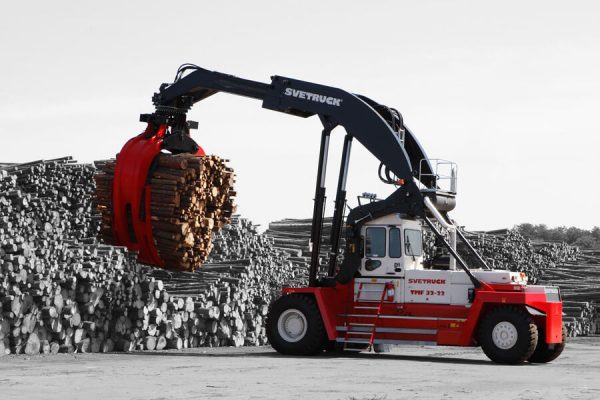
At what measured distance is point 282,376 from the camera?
1369 centimetres

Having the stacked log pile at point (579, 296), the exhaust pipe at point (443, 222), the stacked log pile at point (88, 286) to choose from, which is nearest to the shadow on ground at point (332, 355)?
the stacked log pile at point (88, 286)

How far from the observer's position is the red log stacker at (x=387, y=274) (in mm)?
17250

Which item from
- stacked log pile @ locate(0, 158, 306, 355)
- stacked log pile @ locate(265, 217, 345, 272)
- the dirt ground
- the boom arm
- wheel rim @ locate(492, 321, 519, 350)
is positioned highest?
the boom arm

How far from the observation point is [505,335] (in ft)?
55.6

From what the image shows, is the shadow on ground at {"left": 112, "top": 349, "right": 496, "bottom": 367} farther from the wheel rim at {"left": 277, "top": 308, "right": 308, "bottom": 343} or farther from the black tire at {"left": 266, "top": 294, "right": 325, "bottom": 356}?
the wheel rim at {"left": 277, "top": 308, "right": 308, "bottom": 343}

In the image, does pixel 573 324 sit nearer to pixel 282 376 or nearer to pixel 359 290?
pixel 359 290

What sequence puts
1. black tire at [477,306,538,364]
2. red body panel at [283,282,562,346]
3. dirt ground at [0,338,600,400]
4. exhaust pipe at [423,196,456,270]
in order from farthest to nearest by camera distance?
exhaust pipe at [423,196,456,270]
red body panel at [283,282,562,346]
black tire at [477,306,538,364]
dirt ground at [0,338,600,400]

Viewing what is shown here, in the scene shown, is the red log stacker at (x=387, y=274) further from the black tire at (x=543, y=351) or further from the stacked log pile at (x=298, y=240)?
the stacked log pile at (x=298, y=240)

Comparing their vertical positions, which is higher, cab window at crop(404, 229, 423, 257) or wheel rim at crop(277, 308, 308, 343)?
cab window at crop(404, 229, 423, 257)

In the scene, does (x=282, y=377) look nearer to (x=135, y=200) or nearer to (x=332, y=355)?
(x=332, y=355)

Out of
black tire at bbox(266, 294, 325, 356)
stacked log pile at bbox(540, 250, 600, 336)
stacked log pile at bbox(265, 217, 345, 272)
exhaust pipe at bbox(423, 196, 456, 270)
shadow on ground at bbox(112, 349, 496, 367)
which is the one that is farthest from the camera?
stacked log pile at bbox(540, 250, 600, 336)

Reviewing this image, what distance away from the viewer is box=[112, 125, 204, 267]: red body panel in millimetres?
19688

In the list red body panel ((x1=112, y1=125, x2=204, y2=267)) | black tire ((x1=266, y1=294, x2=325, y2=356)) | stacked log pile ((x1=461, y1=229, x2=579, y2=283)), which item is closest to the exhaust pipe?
black tire ((x1=266, y1=294, x2=325, y2=356))

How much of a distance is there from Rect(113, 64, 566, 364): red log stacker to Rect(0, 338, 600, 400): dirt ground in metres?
0.49
